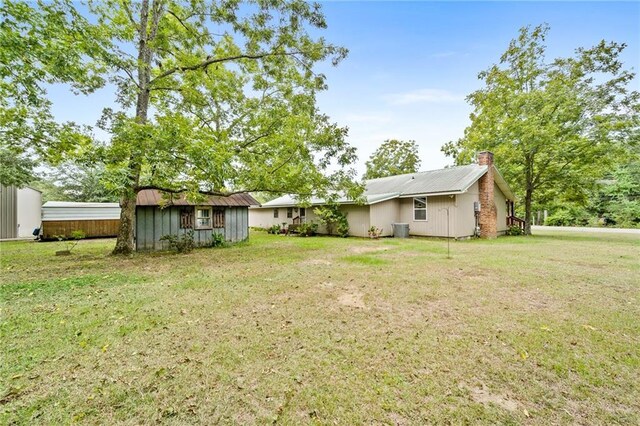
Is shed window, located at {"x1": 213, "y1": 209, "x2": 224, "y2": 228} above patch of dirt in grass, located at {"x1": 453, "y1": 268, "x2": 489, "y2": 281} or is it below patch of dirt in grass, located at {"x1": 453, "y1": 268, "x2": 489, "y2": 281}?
above

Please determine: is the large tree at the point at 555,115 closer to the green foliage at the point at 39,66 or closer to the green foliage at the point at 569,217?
the green foliage at the point at 569,217

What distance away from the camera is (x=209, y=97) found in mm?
12164

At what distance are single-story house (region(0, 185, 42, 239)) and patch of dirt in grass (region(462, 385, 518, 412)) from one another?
22795 millimetres

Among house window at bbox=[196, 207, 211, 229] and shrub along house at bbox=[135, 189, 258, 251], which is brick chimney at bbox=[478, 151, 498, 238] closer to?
shrub along house at bbox=[135, 189, 258, 251]

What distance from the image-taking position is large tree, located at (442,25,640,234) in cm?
1425

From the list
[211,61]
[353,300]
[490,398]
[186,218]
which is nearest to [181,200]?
[186,218]

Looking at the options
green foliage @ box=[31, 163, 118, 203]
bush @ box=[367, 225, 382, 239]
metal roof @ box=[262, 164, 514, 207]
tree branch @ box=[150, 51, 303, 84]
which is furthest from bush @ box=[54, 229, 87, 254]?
green foliage @ box=[31, 163, 118, 203]

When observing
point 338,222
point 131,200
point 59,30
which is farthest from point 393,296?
point 338,222

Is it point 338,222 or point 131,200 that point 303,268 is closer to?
point 131,200

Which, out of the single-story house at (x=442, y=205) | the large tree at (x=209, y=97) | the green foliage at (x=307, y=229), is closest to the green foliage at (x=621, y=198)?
the single-story house at (x=442, y=205)

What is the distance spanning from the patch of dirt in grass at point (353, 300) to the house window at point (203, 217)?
32.5 ft

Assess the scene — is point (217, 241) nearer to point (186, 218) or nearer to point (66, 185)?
point (186, 218)

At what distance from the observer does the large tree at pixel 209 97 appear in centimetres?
786

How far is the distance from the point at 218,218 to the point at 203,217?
73cm
